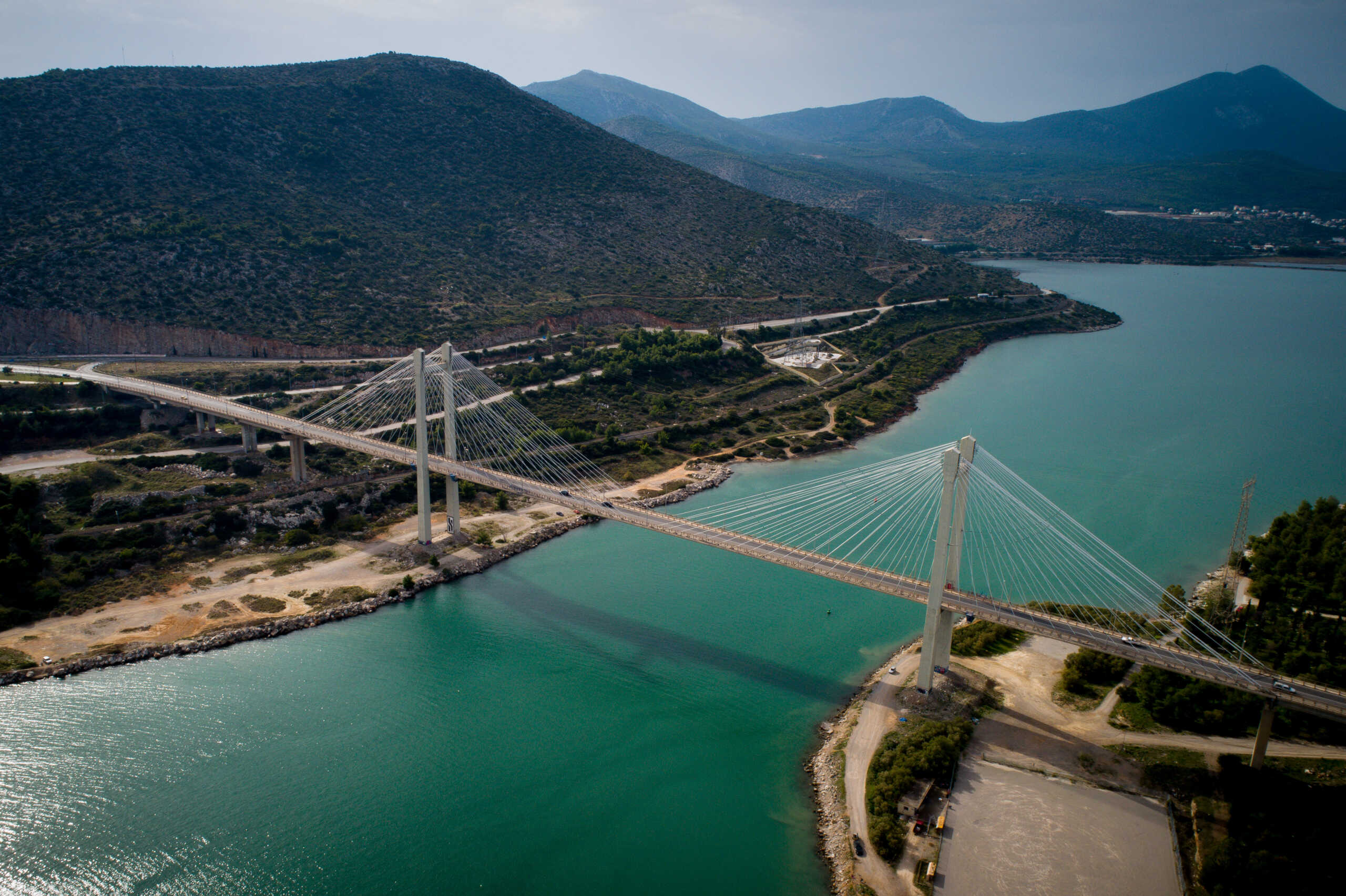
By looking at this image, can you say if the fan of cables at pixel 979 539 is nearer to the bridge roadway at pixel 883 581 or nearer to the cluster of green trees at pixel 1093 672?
the cluster of green trees at pixel 1093 672

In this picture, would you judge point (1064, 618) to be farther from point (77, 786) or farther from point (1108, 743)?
point (77, 786)

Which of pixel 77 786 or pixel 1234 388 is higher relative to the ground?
pixel 1234 388

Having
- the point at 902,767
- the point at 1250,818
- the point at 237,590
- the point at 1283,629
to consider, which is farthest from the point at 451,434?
the point at 1283,629

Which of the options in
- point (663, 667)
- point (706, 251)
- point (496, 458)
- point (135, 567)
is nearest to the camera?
point (663, 667)

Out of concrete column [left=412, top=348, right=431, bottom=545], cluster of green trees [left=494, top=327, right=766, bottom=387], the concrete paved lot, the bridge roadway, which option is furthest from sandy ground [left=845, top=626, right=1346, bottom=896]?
cluster of green trees [left=494, top=327, right=766, bottom=387]

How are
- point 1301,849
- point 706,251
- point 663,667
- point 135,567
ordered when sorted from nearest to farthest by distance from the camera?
1. point 1301,849
2. point 663,667
3. point 135,567
4. point 706,251

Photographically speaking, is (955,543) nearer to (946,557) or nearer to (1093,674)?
(946,557)

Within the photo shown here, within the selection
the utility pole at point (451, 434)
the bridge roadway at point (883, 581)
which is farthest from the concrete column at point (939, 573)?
the utility pole at point (451, 434)

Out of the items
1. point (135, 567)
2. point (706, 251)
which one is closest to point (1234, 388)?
point (706, 251)

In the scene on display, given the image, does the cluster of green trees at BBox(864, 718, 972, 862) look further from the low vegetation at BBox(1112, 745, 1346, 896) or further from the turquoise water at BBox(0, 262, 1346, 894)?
the low vegetation at BBox(1112, 745, 1346, 896)
